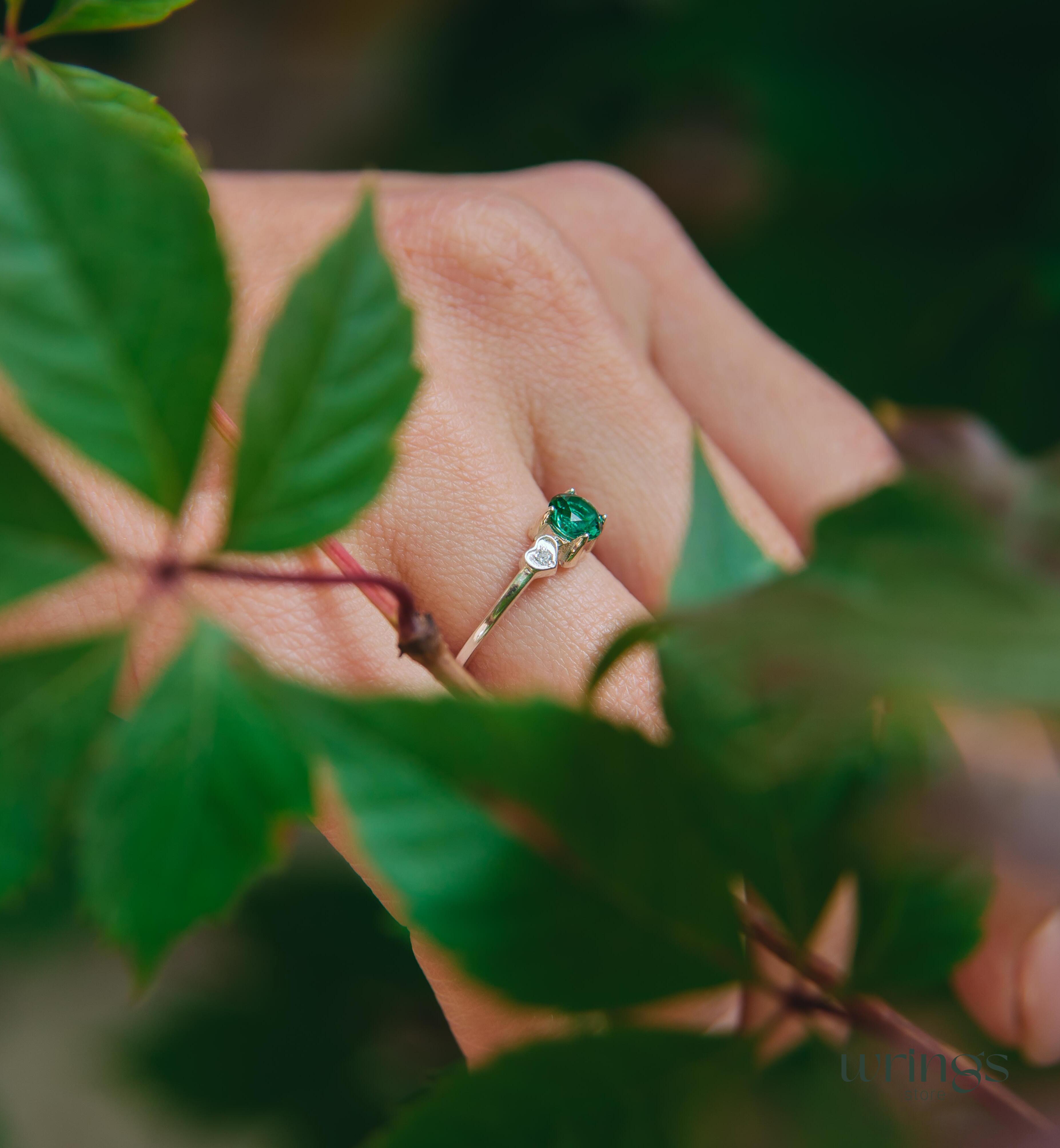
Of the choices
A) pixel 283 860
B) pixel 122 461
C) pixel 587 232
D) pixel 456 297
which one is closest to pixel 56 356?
pixel 122 461

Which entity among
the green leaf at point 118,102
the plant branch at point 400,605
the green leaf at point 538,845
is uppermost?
the green leaf at point 118,102

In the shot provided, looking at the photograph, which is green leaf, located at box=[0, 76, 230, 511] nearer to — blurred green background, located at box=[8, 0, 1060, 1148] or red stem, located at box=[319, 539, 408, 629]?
red stem, located at box=[319, 539, 408, 629]

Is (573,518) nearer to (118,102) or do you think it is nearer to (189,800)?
(118,102)

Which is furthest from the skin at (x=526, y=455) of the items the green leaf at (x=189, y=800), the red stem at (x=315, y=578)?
the green leaf at (x=189, y=800)

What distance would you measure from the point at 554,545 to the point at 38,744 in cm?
59

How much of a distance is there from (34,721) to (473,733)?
11 cm

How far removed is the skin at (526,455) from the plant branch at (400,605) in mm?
182

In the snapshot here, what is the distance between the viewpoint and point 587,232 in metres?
1.22

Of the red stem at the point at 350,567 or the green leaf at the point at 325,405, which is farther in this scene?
the red stem at the point at 350,567

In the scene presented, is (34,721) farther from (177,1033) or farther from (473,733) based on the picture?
(177,1033)

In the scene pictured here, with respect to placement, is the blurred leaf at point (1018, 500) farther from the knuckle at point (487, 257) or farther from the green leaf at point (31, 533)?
the knuckle at point (487, 257)

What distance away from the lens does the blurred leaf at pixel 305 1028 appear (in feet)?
3.12

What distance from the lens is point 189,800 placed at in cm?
20

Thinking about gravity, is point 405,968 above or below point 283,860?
below
